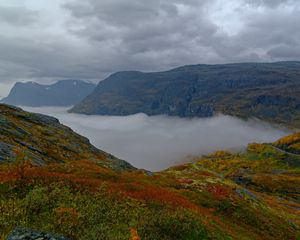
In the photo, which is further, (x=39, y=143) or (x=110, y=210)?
(x=39, y=143)

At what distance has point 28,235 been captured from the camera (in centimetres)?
1248

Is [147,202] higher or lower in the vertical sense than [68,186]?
lower

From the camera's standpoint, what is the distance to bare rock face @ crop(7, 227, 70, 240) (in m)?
12.2

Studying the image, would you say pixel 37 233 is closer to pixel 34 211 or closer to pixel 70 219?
pixel 70 219

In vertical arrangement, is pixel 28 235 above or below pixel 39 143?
above

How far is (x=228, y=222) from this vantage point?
3178 centimetres

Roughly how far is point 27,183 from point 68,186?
9.17 feet

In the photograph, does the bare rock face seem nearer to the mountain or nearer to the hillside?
the hillside

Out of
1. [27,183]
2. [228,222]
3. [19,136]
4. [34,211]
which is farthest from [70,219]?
[19,136]

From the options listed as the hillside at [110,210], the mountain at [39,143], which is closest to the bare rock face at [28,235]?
the hillside at [110,210]

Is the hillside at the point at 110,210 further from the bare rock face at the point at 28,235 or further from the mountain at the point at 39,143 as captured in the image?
the mountain at the point at 39,143

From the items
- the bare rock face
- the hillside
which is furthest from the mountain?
the bare rock face

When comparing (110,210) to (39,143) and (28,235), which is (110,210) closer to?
(28,235)

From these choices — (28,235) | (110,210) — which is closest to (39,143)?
(110,210)
